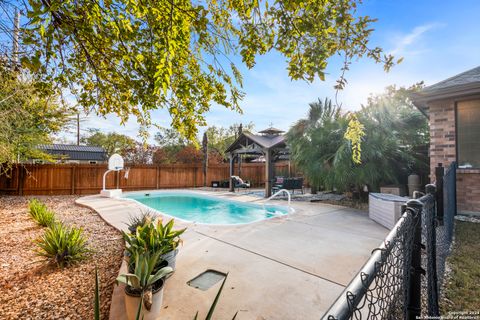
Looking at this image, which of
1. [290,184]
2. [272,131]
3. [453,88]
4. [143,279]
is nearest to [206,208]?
[290,184]

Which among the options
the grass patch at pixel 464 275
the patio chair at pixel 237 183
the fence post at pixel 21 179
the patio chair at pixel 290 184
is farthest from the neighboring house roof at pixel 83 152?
the grass patch at pixel 464 275

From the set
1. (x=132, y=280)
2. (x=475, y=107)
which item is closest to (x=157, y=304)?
(x=132, y=280)

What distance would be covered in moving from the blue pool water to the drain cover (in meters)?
4.81

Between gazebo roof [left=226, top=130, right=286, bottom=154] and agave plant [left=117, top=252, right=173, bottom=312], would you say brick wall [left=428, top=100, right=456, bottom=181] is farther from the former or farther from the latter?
agave plant [left=117, top=252, right=173, bottom=312]

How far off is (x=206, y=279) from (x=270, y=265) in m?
0.97

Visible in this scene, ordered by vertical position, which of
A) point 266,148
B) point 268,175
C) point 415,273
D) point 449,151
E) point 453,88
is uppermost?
point 453,88

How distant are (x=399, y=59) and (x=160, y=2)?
232 cm

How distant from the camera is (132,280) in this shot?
2174 millimetres

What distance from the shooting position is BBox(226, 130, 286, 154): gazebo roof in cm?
1151

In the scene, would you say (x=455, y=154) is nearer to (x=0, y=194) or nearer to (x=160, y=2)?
(x=160, y=2)

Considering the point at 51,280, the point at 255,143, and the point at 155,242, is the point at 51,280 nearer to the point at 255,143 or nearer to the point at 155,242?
the point at 155,242

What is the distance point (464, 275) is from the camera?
3037mm

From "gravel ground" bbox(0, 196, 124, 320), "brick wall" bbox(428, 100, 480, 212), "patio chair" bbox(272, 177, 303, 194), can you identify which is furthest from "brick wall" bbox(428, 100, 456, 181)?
"gravel ground" bbox(0, 196, 124, 320)

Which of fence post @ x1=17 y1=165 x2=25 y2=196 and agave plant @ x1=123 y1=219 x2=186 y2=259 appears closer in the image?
agave plant @ x1=123 y1=219 x2=186 y2=259
